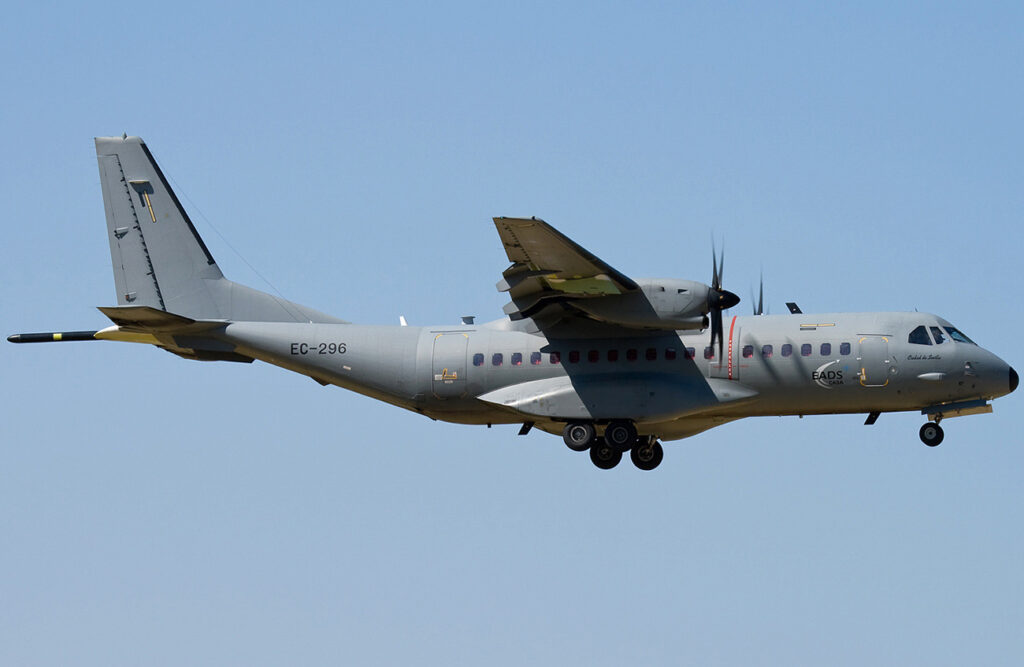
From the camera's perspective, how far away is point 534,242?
2811 cm

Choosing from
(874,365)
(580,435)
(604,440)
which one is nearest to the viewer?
(874,365)

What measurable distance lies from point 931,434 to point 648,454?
620cm

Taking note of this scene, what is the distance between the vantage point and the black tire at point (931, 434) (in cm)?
3023

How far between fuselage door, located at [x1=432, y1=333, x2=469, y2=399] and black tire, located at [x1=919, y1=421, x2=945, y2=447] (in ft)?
31.4

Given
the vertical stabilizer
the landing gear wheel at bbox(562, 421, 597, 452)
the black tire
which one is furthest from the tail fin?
the black tire

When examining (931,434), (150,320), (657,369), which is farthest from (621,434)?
(150,320)

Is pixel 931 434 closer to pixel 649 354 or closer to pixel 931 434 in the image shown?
pixel 931 434

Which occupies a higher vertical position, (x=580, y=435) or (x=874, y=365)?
(x=874, y=365)

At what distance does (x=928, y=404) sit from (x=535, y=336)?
8.18 meters

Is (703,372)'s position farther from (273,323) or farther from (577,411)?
(273,323)

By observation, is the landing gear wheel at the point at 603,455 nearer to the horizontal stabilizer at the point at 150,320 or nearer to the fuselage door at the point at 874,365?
the fuselage door at the point at 874,365

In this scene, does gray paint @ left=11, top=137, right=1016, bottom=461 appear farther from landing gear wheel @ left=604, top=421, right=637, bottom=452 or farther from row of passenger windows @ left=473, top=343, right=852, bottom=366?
landing gear wheel @ left=604, top=421, right=637, bottom=452

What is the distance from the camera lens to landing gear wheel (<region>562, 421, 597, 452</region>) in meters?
30.8

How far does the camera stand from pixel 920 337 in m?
29.8
